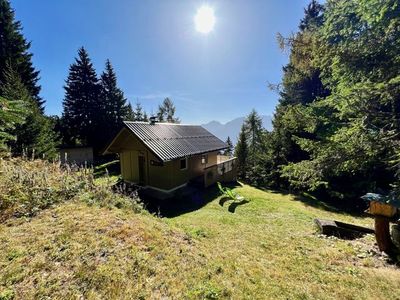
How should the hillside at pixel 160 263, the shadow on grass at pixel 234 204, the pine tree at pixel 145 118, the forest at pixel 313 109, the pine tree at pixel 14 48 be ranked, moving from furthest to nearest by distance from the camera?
the pine tree at pixel 145 118 → the pine tree at pixel 14 48 → the shadow on grass at pixel 234 204 → the forest at pixel 313 109 → the hillside at pixel 160 263

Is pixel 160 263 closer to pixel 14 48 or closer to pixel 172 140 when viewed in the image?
pixel 172 140

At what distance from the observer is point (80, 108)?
3038 centimetres

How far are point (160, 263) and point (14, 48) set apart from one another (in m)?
31.7

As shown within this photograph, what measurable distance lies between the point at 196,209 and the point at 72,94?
2796 cm

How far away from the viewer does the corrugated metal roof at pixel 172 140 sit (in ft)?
44.9

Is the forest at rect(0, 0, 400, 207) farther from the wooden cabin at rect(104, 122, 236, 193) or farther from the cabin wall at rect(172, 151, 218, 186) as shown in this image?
the cabin wall at rect(172, 151, 218, 186)

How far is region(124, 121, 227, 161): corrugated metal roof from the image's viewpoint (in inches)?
539

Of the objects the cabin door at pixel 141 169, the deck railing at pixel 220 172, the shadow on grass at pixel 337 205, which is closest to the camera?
the shadow on grass at pixel 337 205

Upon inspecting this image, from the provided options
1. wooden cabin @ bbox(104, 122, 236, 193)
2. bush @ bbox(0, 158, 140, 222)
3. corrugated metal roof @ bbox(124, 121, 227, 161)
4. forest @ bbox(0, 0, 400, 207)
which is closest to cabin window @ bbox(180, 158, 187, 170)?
wooden cabin @ bbox(104, 122, 236, 193)

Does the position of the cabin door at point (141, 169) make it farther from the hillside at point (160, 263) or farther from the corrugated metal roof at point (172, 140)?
the hillside at point (160, 263)

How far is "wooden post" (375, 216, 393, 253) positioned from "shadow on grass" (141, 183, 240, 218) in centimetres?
745

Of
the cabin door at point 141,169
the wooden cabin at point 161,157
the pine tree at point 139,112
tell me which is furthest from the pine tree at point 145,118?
the cabin door at point 141,169

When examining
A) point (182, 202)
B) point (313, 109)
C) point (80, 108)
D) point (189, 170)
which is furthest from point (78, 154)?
point (313, 109)

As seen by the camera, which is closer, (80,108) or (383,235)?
(383,235)
